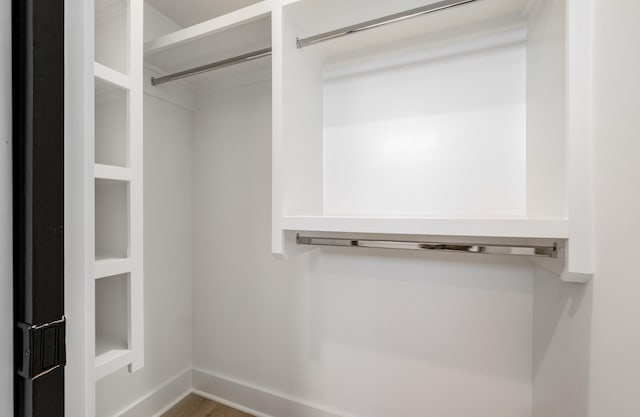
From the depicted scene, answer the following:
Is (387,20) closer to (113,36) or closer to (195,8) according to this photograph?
(113,36)

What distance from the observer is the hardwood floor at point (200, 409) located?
1588 mm

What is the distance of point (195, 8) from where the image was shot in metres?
1.52

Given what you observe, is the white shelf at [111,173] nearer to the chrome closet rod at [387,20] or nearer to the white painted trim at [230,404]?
the chrome closet rod at [387,20]

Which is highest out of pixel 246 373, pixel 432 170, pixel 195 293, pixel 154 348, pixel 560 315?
pixel 432 170

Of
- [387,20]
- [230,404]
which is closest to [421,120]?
[387,20]

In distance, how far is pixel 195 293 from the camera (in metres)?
1.82

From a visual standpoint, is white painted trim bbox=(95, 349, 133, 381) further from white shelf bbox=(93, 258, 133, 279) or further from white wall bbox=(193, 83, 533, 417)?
white wall bbox=(193, 83, 533, 417)

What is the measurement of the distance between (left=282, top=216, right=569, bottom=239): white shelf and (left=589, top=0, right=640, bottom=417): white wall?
0.33 ft

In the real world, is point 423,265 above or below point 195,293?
above

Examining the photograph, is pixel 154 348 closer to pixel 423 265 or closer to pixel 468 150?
pixel 423 265

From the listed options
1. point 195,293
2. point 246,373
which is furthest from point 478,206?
point 195,293

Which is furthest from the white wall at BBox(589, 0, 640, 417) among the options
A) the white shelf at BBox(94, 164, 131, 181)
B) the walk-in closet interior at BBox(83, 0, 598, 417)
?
the white shelf at BBox(94, 164, 131, 181)

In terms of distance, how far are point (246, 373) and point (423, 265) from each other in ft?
3.92

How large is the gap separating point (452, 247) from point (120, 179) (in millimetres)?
1101
